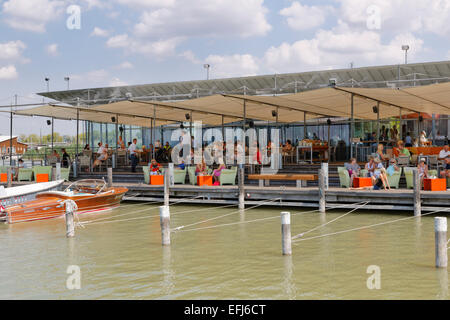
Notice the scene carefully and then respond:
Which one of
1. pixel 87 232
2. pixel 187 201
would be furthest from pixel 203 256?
pixel 187 201

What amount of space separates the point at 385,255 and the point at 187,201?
883cm

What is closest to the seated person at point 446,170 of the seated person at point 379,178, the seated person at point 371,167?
the seated person at point 379,178

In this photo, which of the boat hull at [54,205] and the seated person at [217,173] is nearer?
the boat hull at [54,205]

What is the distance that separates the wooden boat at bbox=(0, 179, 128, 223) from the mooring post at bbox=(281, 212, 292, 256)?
7.50m

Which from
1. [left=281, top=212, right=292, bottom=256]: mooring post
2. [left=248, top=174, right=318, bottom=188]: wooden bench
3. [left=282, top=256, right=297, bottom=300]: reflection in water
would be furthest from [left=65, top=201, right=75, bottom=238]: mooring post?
[left=248, top=174, right=318, bottom=188]: wooden bench

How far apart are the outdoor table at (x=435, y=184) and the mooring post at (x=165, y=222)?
23.3 feet

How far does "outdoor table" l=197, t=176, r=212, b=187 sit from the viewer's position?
17016 mm

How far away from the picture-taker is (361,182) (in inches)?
579

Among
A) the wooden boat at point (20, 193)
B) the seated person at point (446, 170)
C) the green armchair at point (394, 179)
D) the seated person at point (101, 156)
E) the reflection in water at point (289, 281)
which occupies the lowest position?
the reflection in water at point (289, 281)

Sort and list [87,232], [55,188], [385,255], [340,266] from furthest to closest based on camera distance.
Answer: [55,188] → [87,232] → [385,255] → [340,266]

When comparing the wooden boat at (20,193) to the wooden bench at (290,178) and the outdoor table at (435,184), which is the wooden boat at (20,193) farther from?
the outdoor table at (435,184)

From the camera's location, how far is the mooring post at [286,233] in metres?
8.75

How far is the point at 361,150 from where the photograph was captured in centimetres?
2303

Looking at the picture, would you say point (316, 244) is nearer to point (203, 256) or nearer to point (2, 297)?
point (203, 256)
